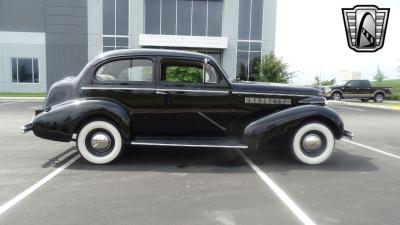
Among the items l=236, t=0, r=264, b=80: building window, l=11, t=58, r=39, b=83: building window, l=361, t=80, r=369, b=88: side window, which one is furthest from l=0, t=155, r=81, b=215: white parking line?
l=11, t=58, r=39, b=83: building window

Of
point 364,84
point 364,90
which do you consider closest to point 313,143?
point 364,90

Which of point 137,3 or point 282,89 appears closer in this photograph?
point 282,89

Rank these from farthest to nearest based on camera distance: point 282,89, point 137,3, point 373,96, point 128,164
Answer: point 137,3
point 373,96
point 282,89
point 128,164

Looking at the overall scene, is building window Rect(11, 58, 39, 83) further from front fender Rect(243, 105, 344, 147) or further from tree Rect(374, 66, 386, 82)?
tree Rect(374, 66, 386, 82)

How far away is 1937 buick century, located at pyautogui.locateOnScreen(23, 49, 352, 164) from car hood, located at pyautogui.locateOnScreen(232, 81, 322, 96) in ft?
0.06

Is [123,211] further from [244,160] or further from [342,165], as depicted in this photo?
[342,165]

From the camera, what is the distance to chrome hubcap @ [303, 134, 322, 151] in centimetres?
549

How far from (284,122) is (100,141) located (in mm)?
3026

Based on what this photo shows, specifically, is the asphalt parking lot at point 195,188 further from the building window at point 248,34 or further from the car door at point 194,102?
the building window at point 248,34

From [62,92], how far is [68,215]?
2.76 metres

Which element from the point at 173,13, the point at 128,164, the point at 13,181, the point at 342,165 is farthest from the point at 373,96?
the point at 13,181

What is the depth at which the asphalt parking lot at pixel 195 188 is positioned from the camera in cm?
346

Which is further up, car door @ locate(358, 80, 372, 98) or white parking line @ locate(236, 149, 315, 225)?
car door @ locate(358, 80, 372, 98)

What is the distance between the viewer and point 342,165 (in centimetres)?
563
